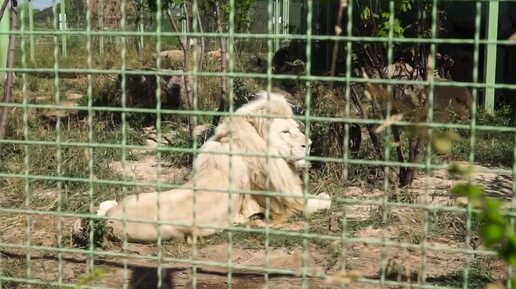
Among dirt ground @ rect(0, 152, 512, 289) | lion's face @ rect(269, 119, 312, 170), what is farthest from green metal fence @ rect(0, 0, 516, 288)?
lion's face @ rect(269, 119, 312, 170)

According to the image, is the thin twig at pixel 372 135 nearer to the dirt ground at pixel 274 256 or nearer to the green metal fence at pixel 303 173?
the green metal fence at pixel 303 173

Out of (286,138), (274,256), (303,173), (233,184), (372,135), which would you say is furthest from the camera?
(372,135)

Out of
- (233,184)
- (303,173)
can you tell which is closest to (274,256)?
(233,184)

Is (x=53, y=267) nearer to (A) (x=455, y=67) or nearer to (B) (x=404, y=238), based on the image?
(B) (x=404, y=238)

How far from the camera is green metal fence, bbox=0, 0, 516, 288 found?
9.31ft

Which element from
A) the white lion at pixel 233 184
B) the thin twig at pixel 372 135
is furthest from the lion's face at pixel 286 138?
the thin twig at pixel 372 135

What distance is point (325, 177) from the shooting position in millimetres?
6441

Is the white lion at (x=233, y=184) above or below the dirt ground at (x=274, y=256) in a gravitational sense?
above

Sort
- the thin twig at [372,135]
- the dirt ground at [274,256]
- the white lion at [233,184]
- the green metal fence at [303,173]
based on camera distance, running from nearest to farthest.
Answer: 1. the green metal fence at [303,173]
2. the dirt ground at [274,256]
3. the white lion at [233,184]
4. the thin twig at [372,135]

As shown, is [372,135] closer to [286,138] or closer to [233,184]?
[286,138]

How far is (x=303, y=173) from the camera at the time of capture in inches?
242

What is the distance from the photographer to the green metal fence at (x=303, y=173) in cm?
284

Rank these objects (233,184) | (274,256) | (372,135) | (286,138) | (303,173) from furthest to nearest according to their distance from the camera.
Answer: (372,135) < (303,173) < (286,138) < (233,184) < (274,256)

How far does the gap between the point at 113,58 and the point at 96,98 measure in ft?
3.54
